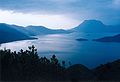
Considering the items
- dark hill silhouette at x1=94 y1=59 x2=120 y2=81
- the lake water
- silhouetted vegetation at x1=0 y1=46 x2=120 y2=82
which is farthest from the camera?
the lake water

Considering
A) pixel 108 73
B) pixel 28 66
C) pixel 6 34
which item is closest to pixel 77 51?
pixel 6 34

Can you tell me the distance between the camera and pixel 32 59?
35.0 ft

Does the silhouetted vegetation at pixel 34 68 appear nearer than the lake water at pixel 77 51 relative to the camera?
Yes

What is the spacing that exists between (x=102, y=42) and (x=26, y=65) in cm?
4447

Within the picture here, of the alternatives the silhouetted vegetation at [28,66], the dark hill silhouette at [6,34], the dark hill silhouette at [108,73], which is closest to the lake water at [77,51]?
the dark hill silhouette at [6,34]

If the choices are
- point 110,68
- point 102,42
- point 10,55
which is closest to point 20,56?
point 10,55

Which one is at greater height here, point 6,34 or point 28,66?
point 6,34

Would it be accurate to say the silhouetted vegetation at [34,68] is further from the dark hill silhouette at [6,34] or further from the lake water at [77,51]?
the dark hill silhouette at [6,34]

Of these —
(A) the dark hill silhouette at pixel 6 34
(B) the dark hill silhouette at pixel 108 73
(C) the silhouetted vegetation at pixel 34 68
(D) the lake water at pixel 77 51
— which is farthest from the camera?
(A) the dark hill silhouette at pixel 6 34

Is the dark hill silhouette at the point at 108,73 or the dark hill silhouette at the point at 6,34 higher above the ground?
the dark hill silhouette at the point at 6,34

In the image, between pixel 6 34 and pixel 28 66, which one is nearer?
pixel 28 66

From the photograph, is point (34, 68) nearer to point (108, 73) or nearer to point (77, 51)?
point (108, 73)

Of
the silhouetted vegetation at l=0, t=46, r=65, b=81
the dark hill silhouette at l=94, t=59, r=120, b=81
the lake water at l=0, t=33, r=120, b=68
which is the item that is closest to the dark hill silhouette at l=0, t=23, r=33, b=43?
the lake water at l=0, t=33, r=120, b=68

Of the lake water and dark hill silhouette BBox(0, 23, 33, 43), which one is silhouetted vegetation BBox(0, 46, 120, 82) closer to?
the lake water
